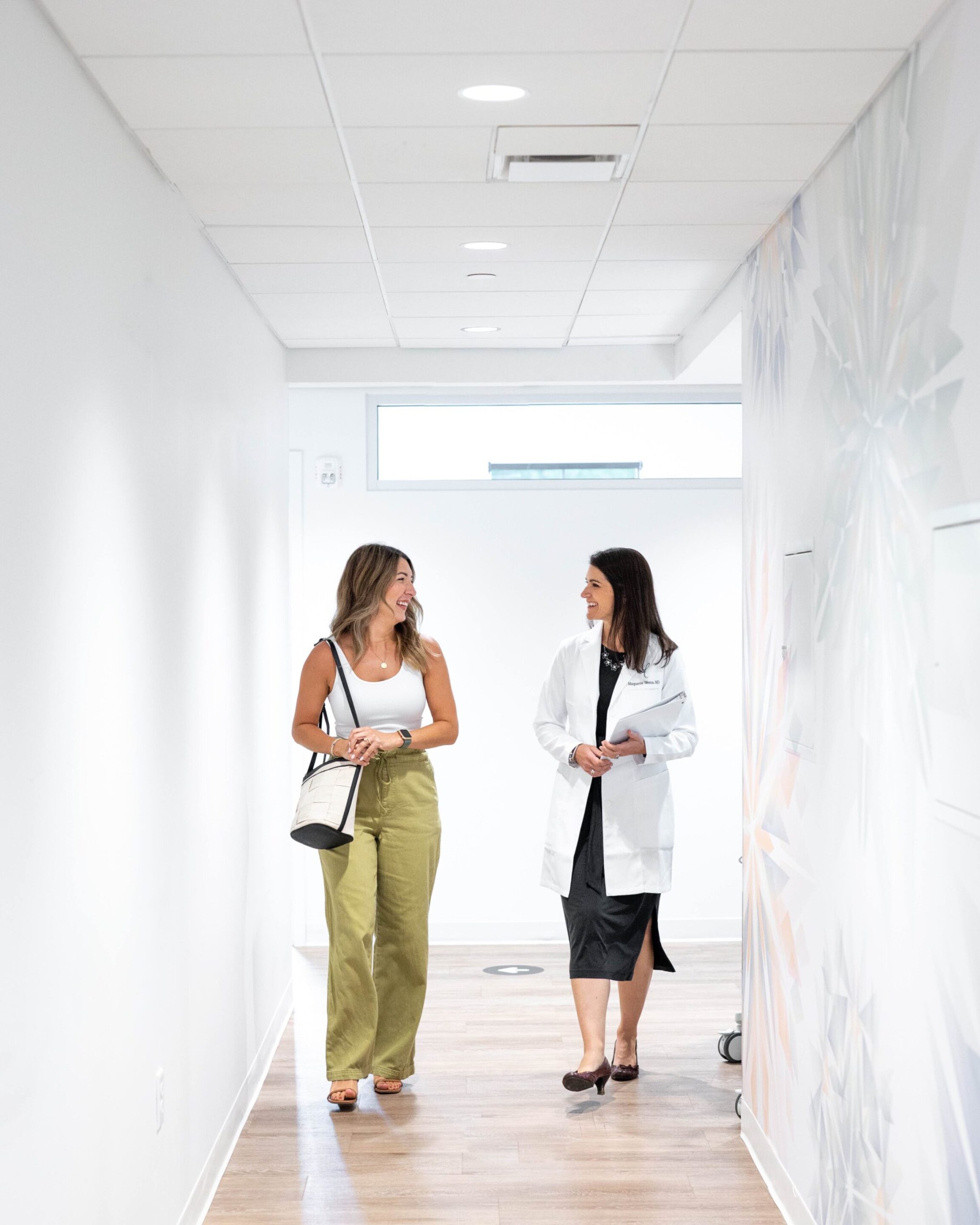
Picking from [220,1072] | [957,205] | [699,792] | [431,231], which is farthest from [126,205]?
[699,792]

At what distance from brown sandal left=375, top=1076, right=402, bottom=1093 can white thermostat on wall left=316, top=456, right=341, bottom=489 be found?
2.87 m

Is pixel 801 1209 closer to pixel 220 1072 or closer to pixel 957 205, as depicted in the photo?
pixel 220 1072

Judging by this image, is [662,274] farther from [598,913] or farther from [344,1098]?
[344,1098]

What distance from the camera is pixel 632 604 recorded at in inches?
160

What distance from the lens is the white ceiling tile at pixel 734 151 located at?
8.92ft

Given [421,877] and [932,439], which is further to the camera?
[421,877]

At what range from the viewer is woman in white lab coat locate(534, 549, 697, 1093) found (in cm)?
397

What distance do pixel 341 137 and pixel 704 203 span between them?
3.19 feet

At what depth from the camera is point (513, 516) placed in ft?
19.8

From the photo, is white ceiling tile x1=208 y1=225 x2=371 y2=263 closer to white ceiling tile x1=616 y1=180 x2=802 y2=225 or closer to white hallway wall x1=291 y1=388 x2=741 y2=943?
white ceiling tile x1=616 y1=180 x2=802 y2=225

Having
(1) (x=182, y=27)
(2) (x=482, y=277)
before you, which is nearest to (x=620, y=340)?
(2) (x=482, y=277)

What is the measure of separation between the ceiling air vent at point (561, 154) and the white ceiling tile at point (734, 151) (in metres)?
0.06

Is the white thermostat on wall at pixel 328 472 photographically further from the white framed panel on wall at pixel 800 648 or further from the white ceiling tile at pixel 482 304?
the white framed panel on wall at pixel 800 648

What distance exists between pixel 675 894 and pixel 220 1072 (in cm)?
299
